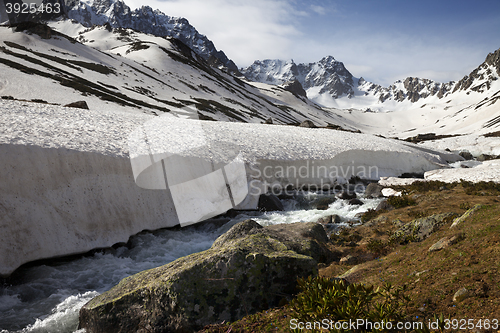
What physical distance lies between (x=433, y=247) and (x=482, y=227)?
1307mm

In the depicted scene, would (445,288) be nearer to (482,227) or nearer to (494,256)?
(494,256)

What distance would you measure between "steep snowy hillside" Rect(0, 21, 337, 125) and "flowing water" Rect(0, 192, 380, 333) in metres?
27.2

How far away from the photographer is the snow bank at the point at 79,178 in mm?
9609

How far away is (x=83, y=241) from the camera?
→ 10.5 m

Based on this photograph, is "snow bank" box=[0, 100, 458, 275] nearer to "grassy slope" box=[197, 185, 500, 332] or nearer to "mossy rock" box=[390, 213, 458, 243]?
"grassy slope" box=[197, 185, 500, 332]

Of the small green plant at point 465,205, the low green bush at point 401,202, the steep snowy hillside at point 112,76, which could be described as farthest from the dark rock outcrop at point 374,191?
the steep snowy hillside at point 112,76

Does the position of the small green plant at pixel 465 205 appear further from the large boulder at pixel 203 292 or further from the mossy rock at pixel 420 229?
the large boulder at pixel 203 292

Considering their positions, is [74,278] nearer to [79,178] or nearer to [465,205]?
[79,178]

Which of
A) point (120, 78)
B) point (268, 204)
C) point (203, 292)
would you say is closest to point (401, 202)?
point (268, 204)

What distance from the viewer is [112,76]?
205 feet

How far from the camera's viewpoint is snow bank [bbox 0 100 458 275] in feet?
31.5

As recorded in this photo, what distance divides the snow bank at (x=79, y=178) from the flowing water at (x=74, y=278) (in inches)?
19.1

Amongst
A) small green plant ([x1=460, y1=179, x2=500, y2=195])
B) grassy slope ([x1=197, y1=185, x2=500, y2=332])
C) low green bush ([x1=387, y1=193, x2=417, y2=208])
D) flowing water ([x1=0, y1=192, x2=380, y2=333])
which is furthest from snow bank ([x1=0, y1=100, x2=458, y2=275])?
small green plant ([x1=460, y1=179, x2=500, y2=195])

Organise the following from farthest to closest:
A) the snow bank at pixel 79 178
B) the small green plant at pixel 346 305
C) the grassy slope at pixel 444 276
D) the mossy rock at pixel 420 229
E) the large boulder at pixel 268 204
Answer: the large boulder at pixel 268 204 → the snow bank at pixel 79 178 → the mossy rock at pixel 420 229 → the grassy slope at pixel 444 276 → the small green plant at pixel 346 305
